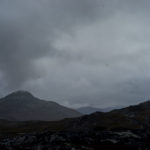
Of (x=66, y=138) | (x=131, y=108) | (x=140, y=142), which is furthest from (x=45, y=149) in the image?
(x=131, y=108)

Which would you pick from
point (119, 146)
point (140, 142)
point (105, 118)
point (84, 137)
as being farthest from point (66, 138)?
point (105, 118)

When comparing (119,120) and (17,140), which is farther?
(119,120)

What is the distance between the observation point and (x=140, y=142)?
29.4m

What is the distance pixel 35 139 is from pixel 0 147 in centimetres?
551

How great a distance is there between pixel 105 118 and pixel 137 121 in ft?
67.7

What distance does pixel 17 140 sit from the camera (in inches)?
1364

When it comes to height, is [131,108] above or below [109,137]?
above

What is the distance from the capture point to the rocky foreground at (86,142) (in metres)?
27.9

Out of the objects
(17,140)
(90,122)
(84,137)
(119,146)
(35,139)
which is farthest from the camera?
(90,122)

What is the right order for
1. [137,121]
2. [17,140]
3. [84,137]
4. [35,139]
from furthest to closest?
[137,121]
[17,140]
[35,139]
[84,137]

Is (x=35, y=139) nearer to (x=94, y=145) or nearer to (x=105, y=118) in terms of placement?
(x=94, y=145)

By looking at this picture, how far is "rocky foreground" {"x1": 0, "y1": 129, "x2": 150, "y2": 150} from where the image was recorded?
91.5 ft

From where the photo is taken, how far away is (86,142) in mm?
28750

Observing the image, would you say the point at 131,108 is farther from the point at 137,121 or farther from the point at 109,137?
the point at 109,137
